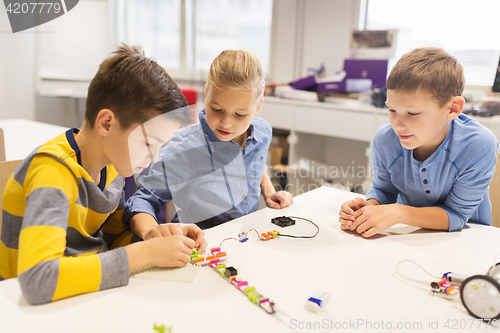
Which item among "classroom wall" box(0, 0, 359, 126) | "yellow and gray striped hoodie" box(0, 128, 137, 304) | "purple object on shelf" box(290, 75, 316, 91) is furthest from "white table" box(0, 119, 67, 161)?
"purple object on shelf" box(290, 75, 316, 91)

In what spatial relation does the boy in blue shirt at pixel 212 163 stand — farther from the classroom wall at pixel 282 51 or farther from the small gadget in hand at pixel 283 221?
the classroom wall at pixel 282 51

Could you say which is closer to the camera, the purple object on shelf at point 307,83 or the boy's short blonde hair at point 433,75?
the boy's short blonde hair at point 433,75

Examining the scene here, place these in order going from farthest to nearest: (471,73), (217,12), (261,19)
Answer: (217,12) < (261,19) < (471,73)

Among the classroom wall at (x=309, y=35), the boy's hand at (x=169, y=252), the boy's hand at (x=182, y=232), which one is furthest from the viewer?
the classroom wall at (x=309, y=35)

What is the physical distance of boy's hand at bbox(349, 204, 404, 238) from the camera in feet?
3.02

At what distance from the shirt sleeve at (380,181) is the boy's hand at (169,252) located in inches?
26.8

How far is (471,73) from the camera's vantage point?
241 centimetres

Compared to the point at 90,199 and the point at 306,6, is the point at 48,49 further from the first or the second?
the point at 90,199

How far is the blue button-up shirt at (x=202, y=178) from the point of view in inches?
36.9

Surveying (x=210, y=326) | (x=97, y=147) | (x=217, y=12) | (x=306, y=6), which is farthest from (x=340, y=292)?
(x=217, y=12)

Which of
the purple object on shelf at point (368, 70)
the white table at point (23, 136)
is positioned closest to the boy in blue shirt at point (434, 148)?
the white table at point (23, 136)

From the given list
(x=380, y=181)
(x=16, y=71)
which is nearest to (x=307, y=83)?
(x=380, y=181)

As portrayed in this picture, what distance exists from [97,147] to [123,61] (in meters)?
0.18

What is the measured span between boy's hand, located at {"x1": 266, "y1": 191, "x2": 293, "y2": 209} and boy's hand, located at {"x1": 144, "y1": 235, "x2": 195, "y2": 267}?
45cm
